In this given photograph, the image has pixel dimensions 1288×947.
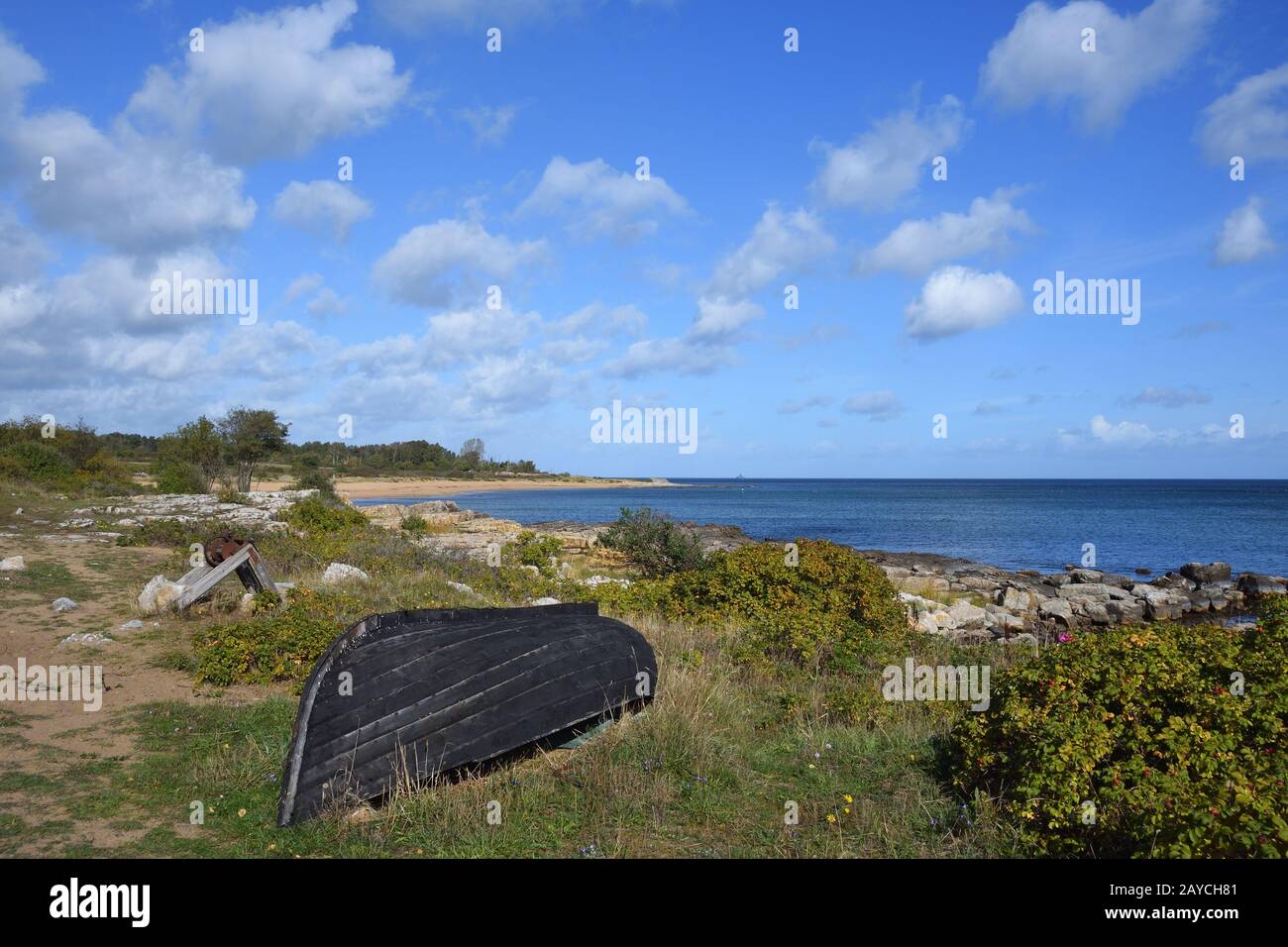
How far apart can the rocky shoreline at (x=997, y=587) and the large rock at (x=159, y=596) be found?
7.84m

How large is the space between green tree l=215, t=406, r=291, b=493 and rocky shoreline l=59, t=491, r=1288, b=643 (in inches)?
476

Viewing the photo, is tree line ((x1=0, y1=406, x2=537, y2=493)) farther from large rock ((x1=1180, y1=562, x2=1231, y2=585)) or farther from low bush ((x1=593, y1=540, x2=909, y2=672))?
large rock ((x1=1180, y1=562, x2=1231, y2=585))

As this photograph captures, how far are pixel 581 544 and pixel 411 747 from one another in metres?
24.6

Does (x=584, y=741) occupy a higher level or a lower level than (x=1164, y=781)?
lower

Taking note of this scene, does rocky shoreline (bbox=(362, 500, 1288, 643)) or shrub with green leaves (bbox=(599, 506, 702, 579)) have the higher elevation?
shrub with green leaves (bbox=(599, 506, 702, 579))

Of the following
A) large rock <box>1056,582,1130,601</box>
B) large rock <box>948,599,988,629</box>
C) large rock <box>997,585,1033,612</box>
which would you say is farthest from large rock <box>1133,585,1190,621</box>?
large rock <box>948,599,988,629</box>

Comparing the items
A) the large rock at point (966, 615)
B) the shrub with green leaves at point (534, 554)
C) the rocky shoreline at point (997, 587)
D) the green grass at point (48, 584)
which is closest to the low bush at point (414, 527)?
the rocky shoreline at point (997, 587)

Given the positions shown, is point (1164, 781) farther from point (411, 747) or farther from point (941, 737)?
point (411, 747)

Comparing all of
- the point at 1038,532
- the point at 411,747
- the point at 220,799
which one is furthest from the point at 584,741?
the point at 1038,532

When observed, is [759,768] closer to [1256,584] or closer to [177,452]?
[1256,584]

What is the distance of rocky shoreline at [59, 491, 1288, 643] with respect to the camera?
19.0 m

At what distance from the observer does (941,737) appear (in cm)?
618

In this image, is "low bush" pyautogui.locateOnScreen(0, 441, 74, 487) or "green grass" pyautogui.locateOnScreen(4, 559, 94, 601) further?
"low bush" pyautogui.locateOnScreen(0, 441, 74, 487)
